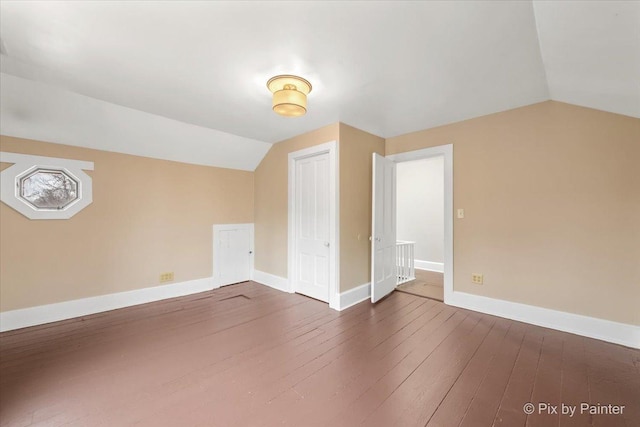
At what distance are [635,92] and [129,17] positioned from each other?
370 centimetres

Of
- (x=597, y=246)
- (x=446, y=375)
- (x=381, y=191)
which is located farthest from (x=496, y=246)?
(x=446, y=375)

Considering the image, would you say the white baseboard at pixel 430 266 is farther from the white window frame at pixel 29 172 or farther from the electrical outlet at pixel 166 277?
the white window frame at pixel 29 172

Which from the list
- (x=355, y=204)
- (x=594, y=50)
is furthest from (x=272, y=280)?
(x=594, y=50)

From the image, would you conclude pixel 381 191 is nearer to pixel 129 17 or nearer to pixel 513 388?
pixel 513 388

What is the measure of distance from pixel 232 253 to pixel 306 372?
2846 mm

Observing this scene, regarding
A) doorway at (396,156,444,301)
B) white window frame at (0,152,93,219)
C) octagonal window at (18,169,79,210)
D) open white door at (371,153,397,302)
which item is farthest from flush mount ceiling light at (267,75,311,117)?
doorway at (396,156,444,301)

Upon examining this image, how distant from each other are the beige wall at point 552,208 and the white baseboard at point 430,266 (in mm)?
2304

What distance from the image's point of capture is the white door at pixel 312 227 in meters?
3.43

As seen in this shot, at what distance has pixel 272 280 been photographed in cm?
417

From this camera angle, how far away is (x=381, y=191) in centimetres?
357

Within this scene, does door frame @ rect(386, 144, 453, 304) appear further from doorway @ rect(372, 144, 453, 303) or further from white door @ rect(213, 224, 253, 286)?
white door @ rect(213, 224, 253, 286)

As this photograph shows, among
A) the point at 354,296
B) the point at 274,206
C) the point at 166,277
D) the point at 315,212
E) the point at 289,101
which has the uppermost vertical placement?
the point at 289,101

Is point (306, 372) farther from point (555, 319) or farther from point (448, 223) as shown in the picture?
point (555, 319)

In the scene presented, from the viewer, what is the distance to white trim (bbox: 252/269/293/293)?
3926 millimetres
